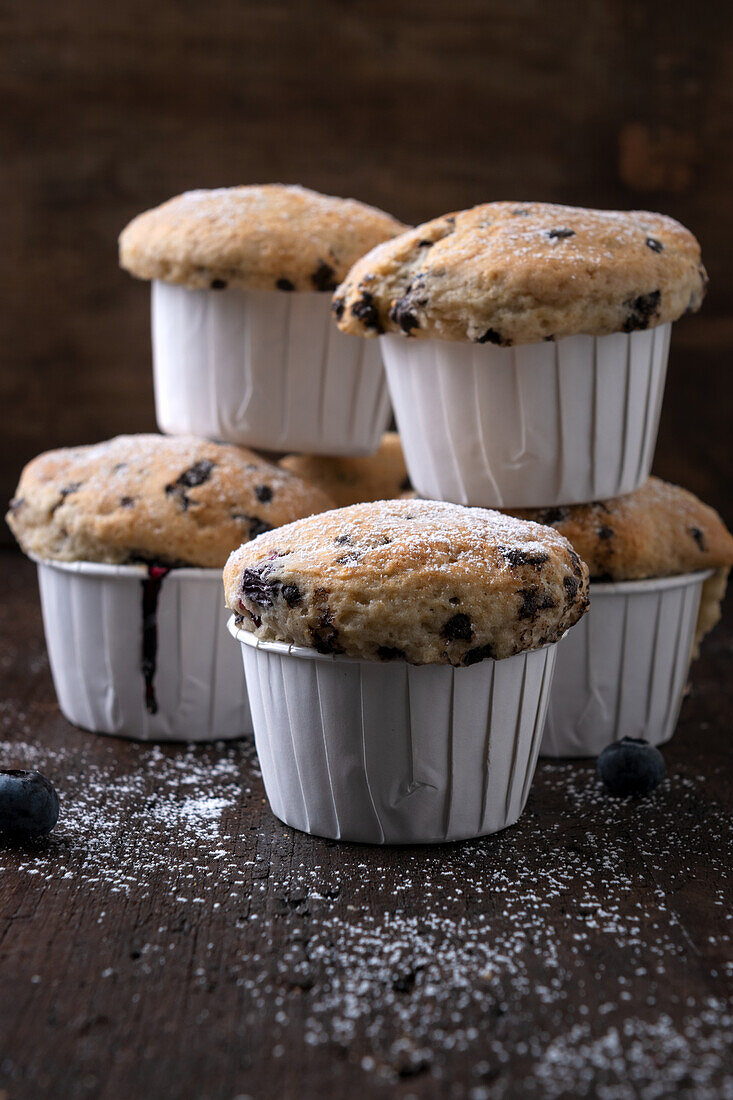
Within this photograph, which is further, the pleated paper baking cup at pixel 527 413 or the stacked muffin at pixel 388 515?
the pleated paper baking cup at pixel 527 413

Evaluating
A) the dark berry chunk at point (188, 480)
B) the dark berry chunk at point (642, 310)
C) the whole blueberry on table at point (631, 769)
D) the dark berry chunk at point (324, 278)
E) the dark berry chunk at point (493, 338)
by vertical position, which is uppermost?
the dark berry chunk at point (642, 310)

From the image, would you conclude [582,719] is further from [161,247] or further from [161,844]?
[161,247]

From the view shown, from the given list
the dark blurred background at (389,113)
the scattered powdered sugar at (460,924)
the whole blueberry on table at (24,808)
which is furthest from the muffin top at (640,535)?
the dark blurred background at (389,113)

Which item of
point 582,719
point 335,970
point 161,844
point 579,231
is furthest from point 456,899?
point 579,231

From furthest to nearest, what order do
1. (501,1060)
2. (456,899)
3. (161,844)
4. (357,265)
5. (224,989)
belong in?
1. (357,265)
2. (161,844)
3. (456,899)
4. (224,989)
5. (501,1060)

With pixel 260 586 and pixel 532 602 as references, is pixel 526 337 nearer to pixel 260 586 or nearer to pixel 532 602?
pixel 532 602

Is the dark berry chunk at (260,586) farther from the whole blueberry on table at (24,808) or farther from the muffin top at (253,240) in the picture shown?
the muffin top at (253,240)

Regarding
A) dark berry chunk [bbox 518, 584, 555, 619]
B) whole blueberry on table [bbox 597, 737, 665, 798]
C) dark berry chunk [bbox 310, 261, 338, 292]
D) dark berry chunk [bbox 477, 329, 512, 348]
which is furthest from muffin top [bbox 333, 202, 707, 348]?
whole blueberry on table [bbox 597, 737, 665, 798]
